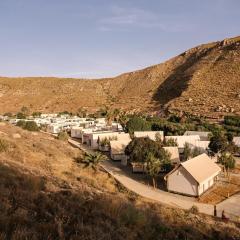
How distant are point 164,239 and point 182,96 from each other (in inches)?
3408

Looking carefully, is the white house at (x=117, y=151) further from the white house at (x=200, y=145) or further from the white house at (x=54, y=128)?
the white house at (x=54, y=128)

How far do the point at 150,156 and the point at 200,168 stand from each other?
454 cm

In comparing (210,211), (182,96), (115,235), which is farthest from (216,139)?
(182,96)

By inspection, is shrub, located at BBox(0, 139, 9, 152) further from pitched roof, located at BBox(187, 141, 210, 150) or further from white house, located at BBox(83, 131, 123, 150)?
pitched roof, located at BBox(187, 141, 210, 150)

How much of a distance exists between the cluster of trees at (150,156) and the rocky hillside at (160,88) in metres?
41.5

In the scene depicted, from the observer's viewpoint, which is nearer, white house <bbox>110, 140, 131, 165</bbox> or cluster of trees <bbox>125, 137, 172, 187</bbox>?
cluster of trees <bbox>125, 137, 172, 187</bbox>

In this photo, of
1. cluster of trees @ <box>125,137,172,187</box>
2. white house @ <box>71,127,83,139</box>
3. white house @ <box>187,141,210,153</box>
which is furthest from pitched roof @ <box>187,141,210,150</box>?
white house @ <box>71,127,83,139</box>

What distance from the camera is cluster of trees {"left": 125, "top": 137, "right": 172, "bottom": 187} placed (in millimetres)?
30641

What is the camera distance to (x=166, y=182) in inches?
1161

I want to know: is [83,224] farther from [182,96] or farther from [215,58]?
[215,58]

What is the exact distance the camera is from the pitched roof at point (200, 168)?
1129 inches

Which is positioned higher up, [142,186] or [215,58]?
[215,58]

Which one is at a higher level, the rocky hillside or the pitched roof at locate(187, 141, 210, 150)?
the rocky hillside

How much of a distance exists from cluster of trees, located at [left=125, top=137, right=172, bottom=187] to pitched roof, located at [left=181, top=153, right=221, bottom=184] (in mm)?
2652
